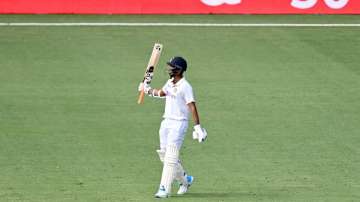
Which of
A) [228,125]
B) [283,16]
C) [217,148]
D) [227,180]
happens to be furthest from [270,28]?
[227,180]

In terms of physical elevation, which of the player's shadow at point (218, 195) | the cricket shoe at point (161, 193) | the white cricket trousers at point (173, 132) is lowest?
the cricket shoe at point (161, 193)

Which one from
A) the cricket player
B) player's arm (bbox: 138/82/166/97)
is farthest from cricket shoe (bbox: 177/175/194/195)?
player's arm (bbox: 138/82/166/97)

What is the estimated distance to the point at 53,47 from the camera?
27875mm

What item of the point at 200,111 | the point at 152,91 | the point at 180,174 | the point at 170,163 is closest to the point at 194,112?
the point at 170,163

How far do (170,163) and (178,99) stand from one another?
2.89 feet

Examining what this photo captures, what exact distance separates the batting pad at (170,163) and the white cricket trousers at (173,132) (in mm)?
84

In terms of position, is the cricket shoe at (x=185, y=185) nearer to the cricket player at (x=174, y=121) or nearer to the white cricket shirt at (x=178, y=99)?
the cricket player at (x=174, y=121)

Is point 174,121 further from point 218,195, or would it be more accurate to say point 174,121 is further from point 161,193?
point 218,195

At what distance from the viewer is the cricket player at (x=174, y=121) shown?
16.1 m

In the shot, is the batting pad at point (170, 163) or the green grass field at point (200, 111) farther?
the green grass field at point (200, 111)

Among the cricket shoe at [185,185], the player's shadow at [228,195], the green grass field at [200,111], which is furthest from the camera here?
the green grass field at [200,111]

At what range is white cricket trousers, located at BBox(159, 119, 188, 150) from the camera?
16.1 meters

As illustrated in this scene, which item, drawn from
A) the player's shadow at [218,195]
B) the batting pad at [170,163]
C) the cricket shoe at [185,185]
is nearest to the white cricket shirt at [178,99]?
the batting pad at [170,163]

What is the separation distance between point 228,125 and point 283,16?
9362 millimetres
